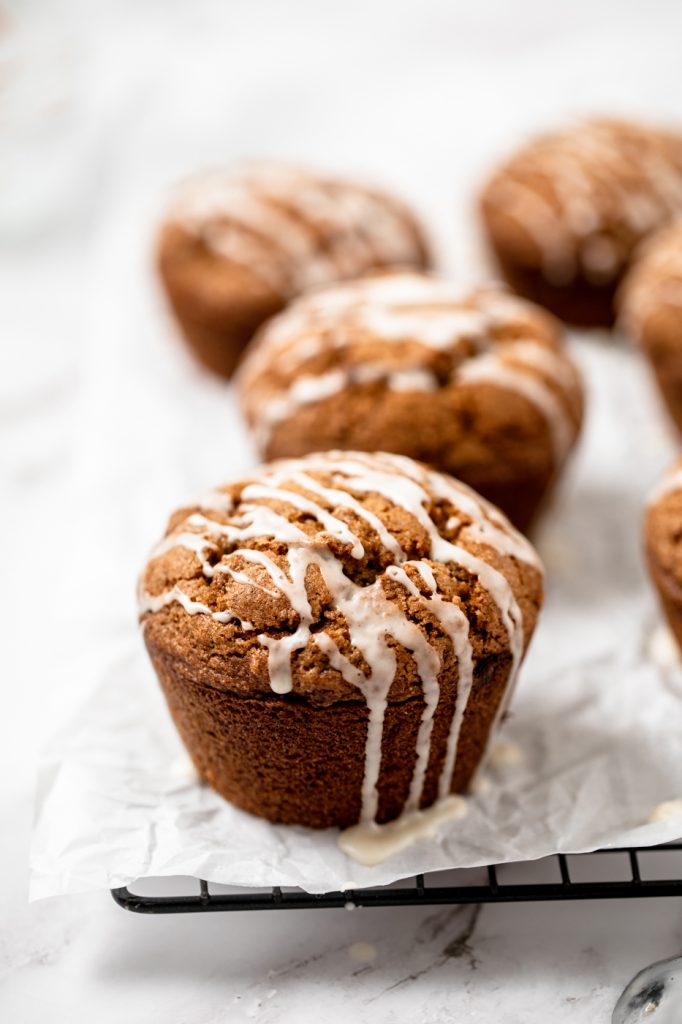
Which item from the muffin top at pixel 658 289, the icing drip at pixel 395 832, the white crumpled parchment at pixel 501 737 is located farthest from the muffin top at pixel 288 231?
the icing drip at pixel 395 832

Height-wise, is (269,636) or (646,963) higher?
(269,636)

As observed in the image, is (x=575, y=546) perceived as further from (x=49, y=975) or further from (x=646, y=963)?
(x=49, y=975)

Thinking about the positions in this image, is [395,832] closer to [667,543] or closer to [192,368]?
[667,543]

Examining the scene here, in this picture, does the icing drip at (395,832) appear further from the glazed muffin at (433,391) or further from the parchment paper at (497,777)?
the glazed muffin at (433,391)

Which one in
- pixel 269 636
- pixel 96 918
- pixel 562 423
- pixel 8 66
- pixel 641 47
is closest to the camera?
pixel 269 636

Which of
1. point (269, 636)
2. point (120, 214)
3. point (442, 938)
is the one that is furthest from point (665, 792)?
point (120, 214)
